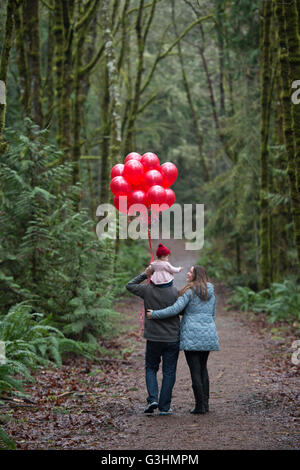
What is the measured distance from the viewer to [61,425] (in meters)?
6.10

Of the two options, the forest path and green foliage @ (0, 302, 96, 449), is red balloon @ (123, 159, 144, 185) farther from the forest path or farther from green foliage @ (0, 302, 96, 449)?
the forest path

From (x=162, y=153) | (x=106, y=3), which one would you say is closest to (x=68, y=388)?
(x=106, y=3)

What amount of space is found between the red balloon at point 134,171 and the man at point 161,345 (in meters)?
1.67

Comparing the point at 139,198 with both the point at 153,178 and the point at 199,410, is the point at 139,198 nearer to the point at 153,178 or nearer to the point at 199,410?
the point at 153,178

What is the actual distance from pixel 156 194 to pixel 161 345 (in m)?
2.22

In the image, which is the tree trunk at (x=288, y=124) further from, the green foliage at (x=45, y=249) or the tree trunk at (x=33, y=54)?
the tree trunk at (x=33, y=54)

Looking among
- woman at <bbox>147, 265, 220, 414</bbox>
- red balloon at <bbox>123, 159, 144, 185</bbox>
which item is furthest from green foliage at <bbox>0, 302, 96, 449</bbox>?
red balloon at <bbox>123, 159, 144, 185</bbox>

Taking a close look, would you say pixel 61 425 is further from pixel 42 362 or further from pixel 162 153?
pixel 162 153

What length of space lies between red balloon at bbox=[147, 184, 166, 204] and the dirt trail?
114 inches

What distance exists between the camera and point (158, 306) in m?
6.55

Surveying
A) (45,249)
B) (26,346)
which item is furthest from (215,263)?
(26,346)

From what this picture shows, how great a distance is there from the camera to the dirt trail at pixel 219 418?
16.9ft

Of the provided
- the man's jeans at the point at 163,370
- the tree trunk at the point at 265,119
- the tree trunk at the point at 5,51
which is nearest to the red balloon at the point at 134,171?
the tree trunk at the point at 5,51

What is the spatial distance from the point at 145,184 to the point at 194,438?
3813 mm
